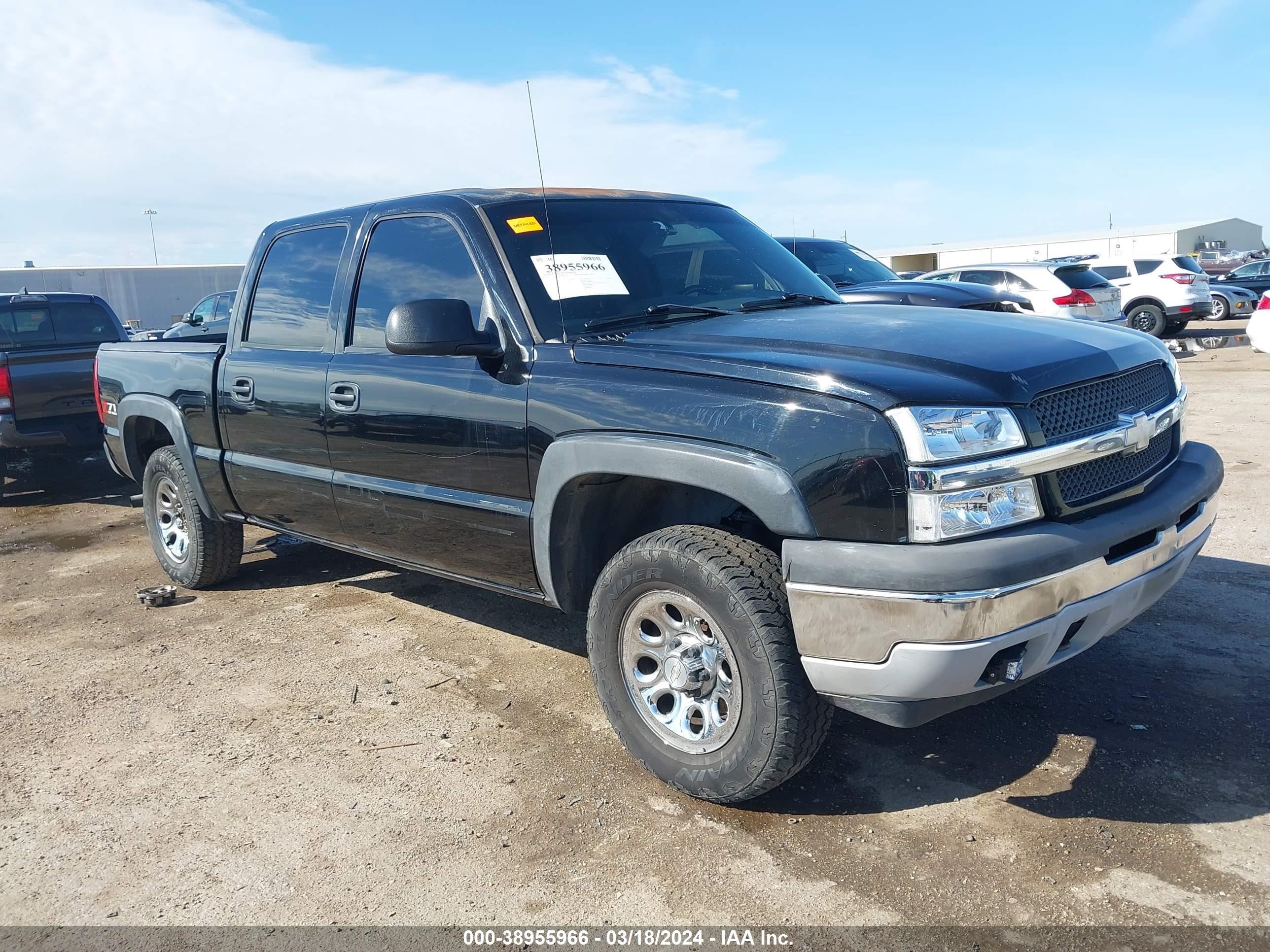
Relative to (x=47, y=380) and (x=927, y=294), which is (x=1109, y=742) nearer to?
(x=927, y=294)

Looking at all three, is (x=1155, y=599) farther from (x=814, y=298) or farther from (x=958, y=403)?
(x=814, y=298)

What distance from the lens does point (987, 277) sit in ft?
50.8

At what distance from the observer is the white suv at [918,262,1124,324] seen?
46.7 feet

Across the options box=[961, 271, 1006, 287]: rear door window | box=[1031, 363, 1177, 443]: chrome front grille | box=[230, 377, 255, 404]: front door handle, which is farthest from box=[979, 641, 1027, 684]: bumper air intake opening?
box=[961, 271, 1006, 287]: rear door window

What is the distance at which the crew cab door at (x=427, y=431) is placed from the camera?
3.54 meters

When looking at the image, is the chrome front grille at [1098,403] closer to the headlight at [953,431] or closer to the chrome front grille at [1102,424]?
the chrome front grille at [1102,424]

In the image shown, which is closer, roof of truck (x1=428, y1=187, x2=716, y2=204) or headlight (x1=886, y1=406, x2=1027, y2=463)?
headlight (x1=886, y1=406, x2=1027, y2=463)

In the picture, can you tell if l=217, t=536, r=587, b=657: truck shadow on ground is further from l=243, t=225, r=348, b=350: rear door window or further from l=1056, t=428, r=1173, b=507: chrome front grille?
l=1056, t=428, r=1173, b=507: chrome front grille

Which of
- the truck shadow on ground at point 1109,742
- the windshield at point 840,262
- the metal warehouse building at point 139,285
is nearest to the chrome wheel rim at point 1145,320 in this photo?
the windshield at point 840,262

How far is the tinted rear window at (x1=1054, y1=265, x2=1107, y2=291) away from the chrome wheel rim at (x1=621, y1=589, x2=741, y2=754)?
13082 millimetres

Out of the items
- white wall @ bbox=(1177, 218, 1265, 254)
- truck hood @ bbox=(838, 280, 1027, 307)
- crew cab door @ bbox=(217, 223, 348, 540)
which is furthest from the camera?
white wall @ bbox=(1177, 218, 1265, 254)

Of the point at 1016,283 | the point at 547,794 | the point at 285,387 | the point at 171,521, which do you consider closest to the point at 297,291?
the point at 285,387

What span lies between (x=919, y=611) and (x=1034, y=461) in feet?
1.68

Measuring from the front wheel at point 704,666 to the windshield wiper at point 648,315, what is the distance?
0.82m
